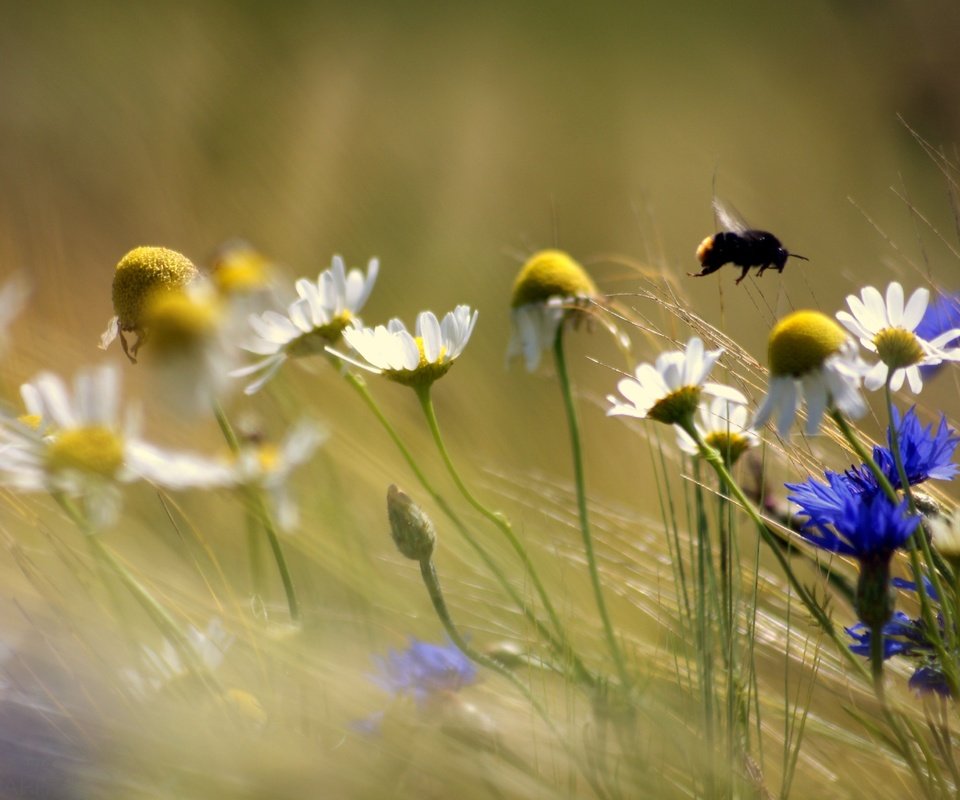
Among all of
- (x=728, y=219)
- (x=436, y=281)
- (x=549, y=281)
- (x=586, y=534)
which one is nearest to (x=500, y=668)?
(x=586, y=534)

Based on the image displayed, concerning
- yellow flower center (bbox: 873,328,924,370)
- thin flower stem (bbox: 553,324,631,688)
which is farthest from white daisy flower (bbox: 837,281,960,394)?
thin flower stem (bbox: 553,324,631,688)

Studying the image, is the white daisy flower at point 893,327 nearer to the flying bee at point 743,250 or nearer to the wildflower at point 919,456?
the wildflower at point 919,456

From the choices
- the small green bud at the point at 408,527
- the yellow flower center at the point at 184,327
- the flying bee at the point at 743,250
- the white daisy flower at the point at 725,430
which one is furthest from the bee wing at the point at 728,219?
the yellow flower center at the point at 184,327

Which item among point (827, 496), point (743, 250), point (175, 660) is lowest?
point (175, 660)

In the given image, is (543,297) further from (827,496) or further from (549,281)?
(827,496)

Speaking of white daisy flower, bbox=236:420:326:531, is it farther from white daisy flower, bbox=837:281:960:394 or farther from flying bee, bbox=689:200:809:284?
flying bee, bbox=689:200:809:284

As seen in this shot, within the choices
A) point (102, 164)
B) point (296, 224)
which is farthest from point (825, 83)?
point (102, 164)
